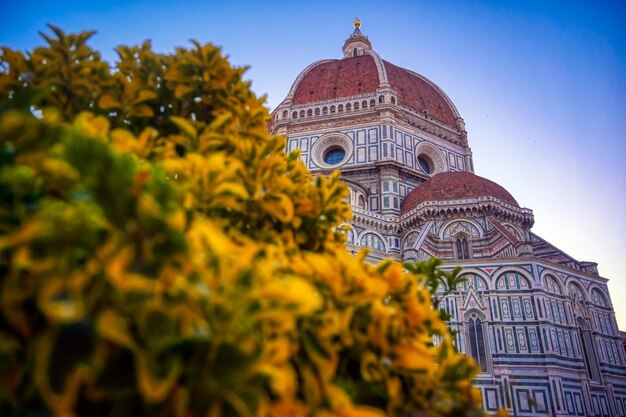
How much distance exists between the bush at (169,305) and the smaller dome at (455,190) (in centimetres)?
1850

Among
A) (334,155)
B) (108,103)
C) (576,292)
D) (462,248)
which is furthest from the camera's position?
(334,155)

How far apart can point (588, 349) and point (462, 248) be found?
600 centimetres

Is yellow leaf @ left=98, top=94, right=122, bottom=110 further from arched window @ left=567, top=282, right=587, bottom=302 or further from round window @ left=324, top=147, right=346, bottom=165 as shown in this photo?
round window @ left=324, top=147, right=346, bottom=165

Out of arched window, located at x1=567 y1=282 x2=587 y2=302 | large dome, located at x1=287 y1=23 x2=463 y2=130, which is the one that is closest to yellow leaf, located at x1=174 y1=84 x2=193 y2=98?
arched window, located at x1=567 y1=282 x2=587 y2=302

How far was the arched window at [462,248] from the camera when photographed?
17.9 m

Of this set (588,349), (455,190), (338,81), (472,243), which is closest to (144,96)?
(472,243)

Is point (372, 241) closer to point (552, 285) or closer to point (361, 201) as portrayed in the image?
point (361, 201)

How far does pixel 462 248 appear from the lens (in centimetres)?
1809

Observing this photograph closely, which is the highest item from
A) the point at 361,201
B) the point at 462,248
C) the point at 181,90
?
the point at 361,201

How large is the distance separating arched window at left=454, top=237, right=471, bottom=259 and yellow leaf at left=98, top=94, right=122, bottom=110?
1759 centimetres

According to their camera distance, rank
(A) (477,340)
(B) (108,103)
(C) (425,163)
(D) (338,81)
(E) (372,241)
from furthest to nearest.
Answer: (D) (338,81), (C) (425,163), (E) (372,241), (A) (477,340), (B) (108,103)

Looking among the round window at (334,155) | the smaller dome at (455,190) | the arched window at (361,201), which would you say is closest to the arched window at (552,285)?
the smaller dome at (455,190)

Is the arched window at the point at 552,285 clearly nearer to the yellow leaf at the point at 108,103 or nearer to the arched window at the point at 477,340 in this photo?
the arched window at the point at 477,340

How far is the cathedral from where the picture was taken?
49.5ft
